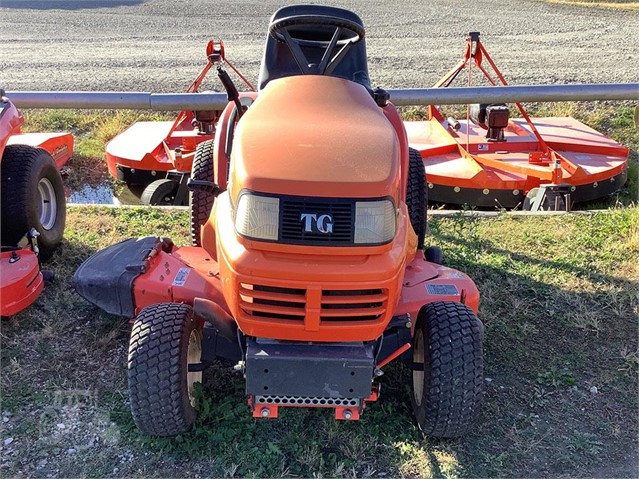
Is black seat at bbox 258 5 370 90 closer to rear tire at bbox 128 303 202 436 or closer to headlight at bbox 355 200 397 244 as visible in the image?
headlight at bbox 355 200 397 244

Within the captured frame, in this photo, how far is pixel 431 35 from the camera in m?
13.5

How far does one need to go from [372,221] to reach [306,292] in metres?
0.36

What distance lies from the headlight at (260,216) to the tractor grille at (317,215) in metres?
0.03

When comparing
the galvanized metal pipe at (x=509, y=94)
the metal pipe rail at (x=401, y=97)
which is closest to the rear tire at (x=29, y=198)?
the metal pipe rail at (x=401, y=97)

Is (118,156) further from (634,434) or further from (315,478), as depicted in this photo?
(634,434)

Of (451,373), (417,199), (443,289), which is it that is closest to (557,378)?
(443,289)

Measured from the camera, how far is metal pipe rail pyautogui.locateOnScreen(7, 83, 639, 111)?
5508mm

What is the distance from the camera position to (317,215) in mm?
2535

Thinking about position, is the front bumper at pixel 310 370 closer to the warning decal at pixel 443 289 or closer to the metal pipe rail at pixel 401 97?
the warning decal at pixel 443 289

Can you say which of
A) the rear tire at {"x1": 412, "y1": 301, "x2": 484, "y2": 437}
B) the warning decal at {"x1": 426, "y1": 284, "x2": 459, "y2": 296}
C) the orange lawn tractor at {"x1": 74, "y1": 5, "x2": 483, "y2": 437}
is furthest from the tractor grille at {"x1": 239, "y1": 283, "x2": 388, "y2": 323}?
the warning decal at {"x1": 426, "y1": 284, "x2": 459, "y2": 296}

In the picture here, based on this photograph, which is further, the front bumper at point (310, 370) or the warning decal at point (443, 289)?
the warning decal at point (443, 289)

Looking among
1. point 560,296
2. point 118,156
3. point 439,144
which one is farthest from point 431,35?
point 560,296

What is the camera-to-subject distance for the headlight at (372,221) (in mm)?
2557

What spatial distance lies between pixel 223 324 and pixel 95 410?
79cm
